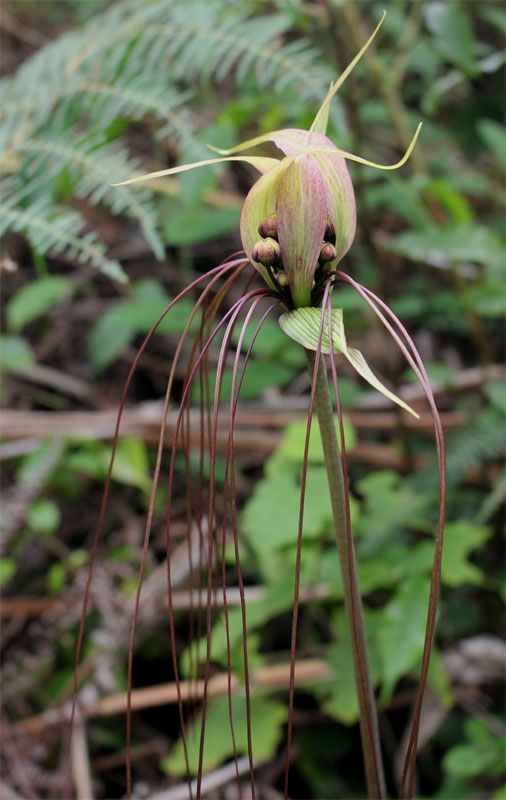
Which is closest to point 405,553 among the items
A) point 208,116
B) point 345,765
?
point 345,765

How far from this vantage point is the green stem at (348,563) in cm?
35

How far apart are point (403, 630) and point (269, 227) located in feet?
1.90

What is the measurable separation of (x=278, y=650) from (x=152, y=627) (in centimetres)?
22

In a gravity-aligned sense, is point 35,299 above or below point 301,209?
above

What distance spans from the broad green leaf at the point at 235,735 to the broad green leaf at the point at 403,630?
19cm

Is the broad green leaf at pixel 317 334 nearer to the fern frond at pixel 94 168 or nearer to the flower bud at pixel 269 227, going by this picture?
the flower bud at pixel 269 227

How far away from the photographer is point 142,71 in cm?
107

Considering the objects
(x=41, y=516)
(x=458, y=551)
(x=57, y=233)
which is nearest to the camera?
(x=57, y=233)

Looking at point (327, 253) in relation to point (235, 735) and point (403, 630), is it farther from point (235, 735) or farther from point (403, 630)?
point (235, 735)

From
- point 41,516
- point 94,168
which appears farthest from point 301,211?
point 41,516

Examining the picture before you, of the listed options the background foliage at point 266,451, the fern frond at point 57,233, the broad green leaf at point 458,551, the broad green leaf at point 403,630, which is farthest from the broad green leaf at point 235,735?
the fern frond at point 57,233

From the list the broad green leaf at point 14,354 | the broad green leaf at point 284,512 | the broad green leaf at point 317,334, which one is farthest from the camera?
the broad green leaf at point 14,354

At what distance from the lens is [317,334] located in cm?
33

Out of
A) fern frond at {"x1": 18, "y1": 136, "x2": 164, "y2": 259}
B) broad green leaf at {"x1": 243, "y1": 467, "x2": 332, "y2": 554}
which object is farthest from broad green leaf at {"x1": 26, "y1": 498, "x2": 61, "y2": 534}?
fern frond at {"x1": 18, "y1": 136, "x2": 164, "y2": 259}
